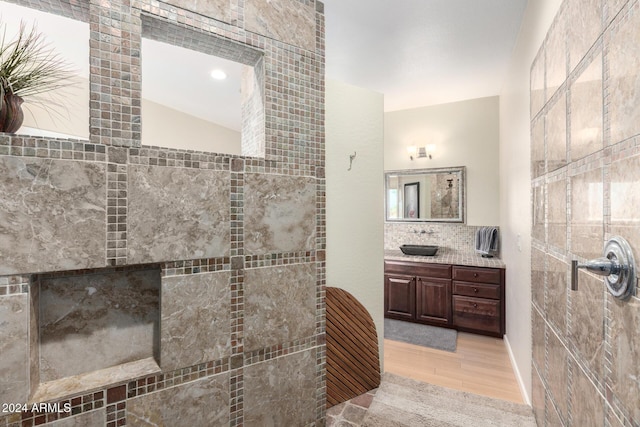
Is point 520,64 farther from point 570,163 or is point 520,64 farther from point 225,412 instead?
point 225,412

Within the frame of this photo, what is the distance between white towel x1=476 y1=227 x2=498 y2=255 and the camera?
12.0ft

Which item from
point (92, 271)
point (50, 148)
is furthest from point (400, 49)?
point (92, 271)

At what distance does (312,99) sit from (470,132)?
10.5 ft

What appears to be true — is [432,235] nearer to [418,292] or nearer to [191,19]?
[418,292]

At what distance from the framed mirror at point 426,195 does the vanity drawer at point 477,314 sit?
3.55 ft

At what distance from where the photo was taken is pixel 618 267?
779mm

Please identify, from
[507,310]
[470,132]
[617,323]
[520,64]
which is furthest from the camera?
[470,132]

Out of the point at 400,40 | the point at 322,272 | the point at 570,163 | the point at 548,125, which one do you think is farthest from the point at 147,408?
the point at 400,40

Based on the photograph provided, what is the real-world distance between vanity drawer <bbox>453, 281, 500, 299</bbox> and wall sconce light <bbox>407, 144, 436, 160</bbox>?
1751 mm

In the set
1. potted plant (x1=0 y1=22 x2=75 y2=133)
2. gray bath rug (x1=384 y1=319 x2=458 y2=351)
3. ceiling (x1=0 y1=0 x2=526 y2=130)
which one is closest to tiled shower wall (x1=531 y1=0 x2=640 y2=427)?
ceiling (x1=0 y1=0 x2=526 y2=130)

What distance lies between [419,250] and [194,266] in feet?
11.0

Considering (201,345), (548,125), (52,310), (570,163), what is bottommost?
(201,345)

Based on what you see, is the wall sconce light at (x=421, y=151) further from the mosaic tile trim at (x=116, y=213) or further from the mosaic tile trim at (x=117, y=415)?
the mosaic tile trim at (x=117, y=415)

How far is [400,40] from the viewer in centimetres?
255
